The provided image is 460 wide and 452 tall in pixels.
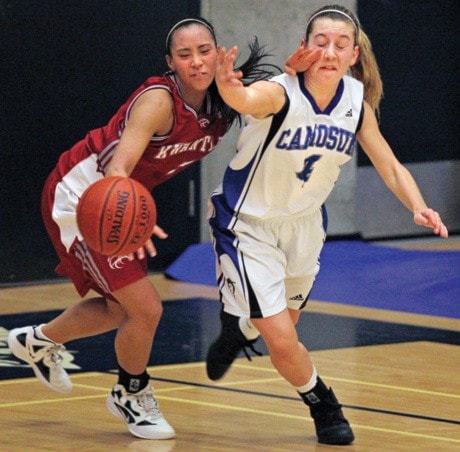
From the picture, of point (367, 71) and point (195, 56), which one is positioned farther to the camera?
point (367, 71)

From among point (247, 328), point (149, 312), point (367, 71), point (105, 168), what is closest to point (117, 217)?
point (149, 312)

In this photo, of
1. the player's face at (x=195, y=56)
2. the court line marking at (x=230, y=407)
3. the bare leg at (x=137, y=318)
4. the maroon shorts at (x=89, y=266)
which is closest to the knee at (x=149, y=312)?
the bare leg at (x=137, y=318)

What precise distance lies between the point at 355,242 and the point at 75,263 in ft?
17.8

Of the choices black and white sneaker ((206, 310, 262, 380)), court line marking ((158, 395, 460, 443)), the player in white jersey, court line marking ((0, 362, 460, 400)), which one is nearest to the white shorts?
the player in white jersey

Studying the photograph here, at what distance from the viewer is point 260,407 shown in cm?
536

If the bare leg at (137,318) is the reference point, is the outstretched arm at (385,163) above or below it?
above

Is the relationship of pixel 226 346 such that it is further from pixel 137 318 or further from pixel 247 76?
pixel 247 76

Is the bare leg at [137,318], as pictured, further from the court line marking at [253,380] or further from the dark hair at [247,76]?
the court line marking at [253,380]

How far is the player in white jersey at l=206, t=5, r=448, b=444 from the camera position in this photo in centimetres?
463

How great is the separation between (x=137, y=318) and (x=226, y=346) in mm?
430

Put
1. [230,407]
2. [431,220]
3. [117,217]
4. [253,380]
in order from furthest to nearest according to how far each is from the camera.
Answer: [253,380], [230,407], [431,220], [117,217]

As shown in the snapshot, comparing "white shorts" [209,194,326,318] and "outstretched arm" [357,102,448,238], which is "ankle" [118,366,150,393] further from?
"outstretched arm" [357,102,448,238]

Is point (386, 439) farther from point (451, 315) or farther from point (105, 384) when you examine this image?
point (451, 315)

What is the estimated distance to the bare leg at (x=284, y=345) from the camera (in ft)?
15.1
